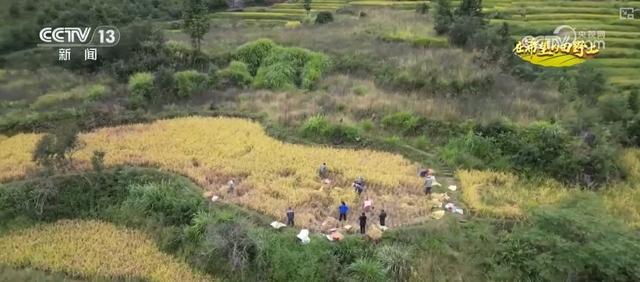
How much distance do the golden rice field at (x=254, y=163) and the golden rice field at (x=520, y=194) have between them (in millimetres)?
1825

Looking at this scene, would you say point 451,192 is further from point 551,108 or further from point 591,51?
point 591,51

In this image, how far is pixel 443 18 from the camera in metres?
32.9

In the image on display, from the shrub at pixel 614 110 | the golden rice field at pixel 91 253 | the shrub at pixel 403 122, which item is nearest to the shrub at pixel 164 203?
the golden rice field at pixel 91 253

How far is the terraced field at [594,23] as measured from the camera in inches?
1304

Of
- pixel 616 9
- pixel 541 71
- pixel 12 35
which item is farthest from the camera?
pixel 12 35

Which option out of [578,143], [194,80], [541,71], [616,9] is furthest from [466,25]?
[616,9]

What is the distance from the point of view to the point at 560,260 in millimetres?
13664

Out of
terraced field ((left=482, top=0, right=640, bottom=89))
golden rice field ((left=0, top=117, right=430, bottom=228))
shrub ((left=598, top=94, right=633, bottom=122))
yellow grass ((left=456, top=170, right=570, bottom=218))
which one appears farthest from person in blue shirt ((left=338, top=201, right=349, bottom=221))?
terraced field ((left=482, top=0, right=640, bottom=89))

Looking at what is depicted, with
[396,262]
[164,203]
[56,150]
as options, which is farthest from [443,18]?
[56,150]

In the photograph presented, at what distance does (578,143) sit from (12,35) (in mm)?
44523

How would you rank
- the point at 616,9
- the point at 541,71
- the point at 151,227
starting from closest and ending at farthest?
the point at 151,227 → the point at 541,71 → the point at 616,9

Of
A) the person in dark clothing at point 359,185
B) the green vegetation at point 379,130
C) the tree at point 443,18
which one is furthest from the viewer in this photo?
the tree at point 443,18

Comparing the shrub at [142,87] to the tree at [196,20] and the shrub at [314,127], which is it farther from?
the shrub at [314,127]

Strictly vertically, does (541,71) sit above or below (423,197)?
above
